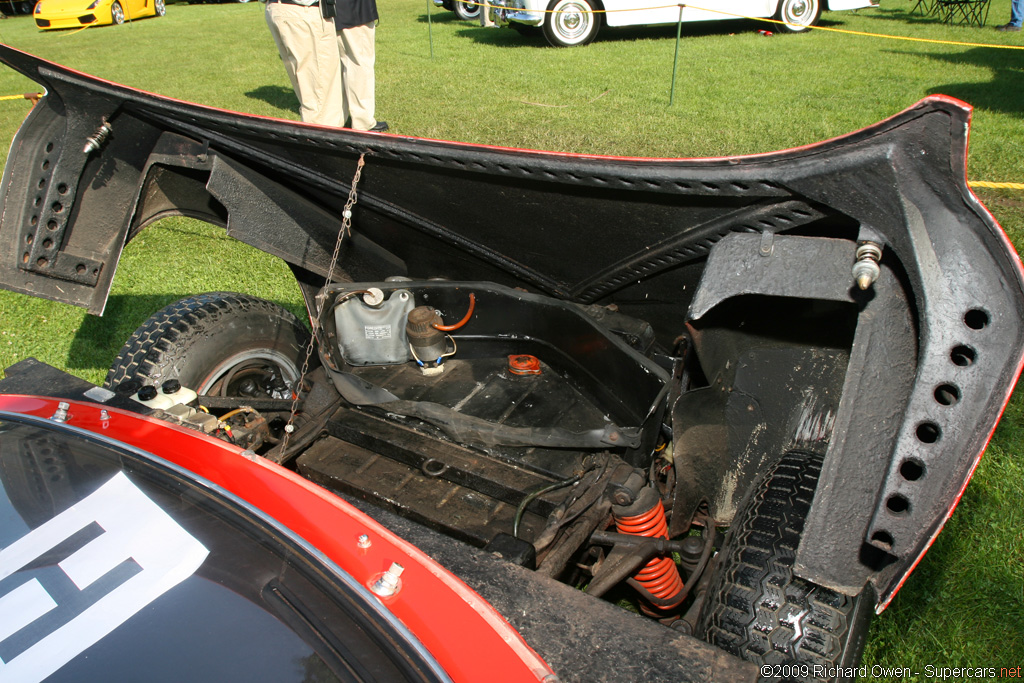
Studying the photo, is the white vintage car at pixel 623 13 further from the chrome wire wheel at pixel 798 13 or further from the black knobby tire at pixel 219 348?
the black knobby tire at pixel 219 348

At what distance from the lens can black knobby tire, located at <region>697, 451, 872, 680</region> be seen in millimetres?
1525

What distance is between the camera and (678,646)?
1278 mm

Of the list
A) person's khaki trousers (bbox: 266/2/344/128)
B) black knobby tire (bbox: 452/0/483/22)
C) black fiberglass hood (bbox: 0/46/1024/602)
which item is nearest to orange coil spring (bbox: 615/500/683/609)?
black fiberglass hood (bbox: 0/46/1024/602)

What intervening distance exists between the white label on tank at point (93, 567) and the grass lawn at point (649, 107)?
88.2 inches

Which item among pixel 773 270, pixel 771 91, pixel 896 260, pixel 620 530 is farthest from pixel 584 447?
pixel 771 91

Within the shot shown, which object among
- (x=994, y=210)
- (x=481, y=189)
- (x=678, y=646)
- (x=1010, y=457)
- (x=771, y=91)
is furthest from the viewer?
(x=771, y=91)

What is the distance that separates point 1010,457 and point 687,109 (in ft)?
19.9

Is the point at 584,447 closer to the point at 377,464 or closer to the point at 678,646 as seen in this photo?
the point at 377,464

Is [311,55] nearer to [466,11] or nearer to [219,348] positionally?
[219,348]

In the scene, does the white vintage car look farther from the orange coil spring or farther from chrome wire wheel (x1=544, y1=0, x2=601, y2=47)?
the orange coil spring

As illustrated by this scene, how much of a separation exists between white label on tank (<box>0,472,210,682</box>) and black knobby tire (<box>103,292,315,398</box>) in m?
1.36

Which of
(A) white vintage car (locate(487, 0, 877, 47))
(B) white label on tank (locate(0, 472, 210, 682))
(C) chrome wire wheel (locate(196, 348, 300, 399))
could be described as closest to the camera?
(B) white label on tank (locate(0, 472, 210, 682))

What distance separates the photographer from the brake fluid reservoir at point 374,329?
8.63 feet

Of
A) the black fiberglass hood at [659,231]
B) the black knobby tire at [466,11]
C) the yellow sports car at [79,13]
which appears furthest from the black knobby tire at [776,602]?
the yellow sports car at [79,13]
